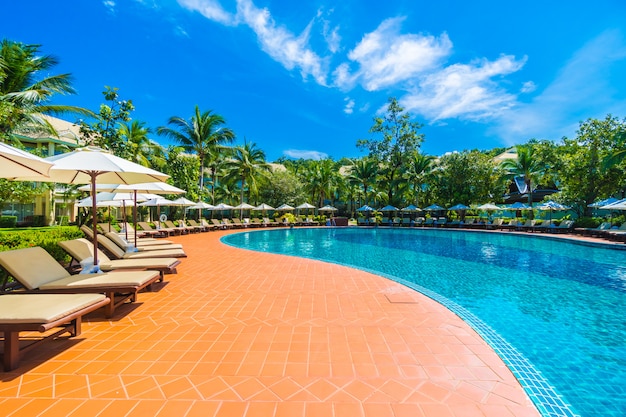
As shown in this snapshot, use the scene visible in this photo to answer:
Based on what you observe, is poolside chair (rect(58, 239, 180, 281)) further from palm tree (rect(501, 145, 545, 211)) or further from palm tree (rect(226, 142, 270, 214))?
palm tree (rect(501, 145, 545, 211))

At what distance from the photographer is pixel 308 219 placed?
1209 inches

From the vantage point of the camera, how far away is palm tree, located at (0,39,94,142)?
39.3 ft

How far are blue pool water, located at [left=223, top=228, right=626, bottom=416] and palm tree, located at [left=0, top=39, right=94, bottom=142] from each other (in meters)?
13.1

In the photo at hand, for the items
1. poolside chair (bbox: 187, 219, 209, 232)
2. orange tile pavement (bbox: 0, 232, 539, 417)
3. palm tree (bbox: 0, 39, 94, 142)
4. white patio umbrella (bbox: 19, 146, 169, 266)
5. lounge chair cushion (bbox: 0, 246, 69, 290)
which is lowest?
orange tile pavement (bbox: 0, 232, 539, 417)

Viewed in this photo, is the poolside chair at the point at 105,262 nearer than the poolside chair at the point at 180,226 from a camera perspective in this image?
Yes

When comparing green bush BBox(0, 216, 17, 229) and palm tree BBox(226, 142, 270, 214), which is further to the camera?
palm tree BBox(226, 142, 270, 214)

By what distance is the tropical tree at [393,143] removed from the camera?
2920 cm

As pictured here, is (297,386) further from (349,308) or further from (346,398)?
(349,308)

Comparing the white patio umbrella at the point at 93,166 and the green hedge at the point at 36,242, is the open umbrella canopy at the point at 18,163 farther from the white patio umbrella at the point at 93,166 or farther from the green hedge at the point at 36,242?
the green hedge at the point at 36,242

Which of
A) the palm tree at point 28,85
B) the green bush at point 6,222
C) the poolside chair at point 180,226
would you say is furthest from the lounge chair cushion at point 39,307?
the green bush at point 6,222

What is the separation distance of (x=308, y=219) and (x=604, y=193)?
75.1 ft

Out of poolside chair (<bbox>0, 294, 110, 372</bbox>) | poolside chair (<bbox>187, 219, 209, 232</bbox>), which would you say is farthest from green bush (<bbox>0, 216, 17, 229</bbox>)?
poolside chair (<bbox>0, 294, 110, 372</bbox>)

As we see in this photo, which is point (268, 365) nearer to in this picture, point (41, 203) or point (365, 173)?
point (41, 203)

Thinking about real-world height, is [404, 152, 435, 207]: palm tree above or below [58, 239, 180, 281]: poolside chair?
above
